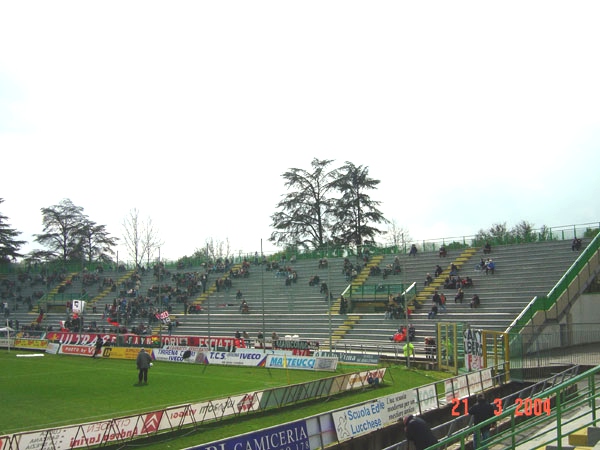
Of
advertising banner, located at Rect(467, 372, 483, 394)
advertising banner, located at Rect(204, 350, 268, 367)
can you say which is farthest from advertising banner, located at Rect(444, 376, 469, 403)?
advertising banner, located at Rect(204, 350, 268, 367)

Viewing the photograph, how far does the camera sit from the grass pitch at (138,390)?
2009 centimetres

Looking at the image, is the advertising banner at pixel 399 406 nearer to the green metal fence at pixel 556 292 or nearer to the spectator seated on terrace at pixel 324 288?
the green metal fence at pixel 556 292

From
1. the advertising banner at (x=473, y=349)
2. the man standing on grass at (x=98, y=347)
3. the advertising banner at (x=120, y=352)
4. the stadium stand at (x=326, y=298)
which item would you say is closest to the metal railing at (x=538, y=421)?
the advertising banner at (x=473, y=349)

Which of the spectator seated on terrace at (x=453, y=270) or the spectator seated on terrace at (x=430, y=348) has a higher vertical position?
the spectator seated on terrace at (x=453, y=270)

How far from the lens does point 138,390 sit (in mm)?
27422

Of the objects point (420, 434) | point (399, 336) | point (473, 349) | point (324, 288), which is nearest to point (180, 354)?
point (399, 336)

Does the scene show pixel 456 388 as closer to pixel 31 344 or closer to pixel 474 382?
pixel 474 382

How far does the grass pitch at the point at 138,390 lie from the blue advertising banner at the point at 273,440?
3247 mm

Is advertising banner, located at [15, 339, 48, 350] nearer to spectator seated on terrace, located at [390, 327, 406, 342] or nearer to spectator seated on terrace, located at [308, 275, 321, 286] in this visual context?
spectator seated on terrace, located at [308, 275, 321, 286]

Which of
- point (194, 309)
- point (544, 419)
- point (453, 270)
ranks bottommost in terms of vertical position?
point (544, 419)

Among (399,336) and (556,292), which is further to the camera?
(399,336)

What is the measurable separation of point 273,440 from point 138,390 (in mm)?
13859

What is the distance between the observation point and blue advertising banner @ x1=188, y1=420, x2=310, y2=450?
1426 centimetres

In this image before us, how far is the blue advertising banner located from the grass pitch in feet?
10.7
